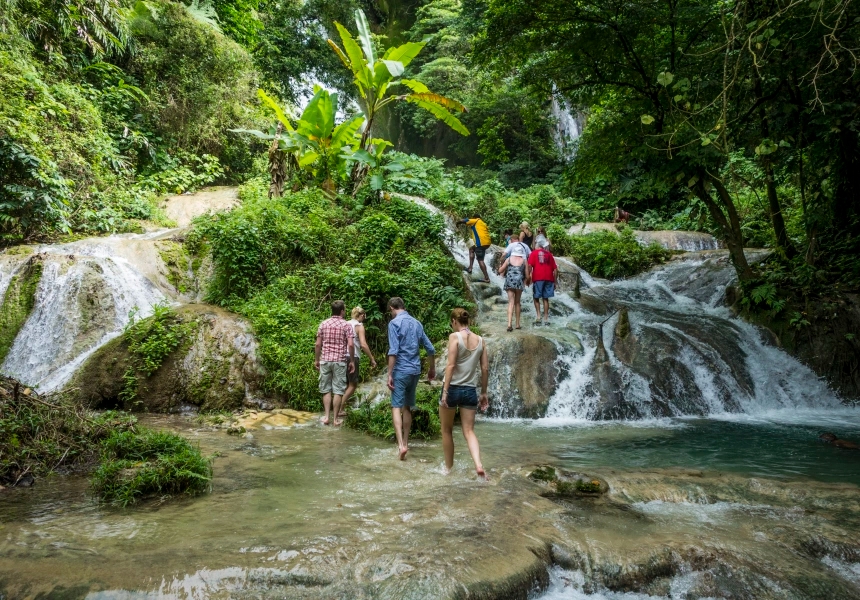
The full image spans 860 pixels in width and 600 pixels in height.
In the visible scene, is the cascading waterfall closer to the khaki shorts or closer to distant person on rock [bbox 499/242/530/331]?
distant person on rock [bbox 499/242/530/331]

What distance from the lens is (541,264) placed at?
11.8 metres

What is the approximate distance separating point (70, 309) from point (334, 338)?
18.5 ft

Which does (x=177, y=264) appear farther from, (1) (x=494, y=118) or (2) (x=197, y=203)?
(1) (x=494, y=118)

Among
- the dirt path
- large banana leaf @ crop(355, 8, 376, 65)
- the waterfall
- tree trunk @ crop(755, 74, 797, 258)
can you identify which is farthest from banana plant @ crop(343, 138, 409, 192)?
the waterfall

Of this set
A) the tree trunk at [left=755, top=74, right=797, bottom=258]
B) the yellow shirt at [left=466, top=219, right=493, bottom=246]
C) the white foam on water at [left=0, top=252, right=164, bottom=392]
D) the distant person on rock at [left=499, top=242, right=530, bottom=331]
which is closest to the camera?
the white foam on water at [left=0, top=252, right=164, bottom=392]

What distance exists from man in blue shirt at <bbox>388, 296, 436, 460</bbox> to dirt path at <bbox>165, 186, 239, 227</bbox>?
1194cm

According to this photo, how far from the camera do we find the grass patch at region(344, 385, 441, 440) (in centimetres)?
825

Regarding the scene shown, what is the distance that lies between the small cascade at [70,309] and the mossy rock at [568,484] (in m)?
8.20

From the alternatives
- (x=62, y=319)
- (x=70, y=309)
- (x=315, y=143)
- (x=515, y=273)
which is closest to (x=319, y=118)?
(x=315, y=143)

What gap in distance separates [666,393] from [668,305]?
523cm

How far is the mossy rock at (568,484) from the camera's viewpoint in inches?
221

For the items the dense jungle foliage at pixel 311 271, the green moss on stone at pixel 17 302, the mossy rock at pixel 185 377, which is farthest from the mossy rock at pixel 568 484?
the green moss on stone at pixel 17 302

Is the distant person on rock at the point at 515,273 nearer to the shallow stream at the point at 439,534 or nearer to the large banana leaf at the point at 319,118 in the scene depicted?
the shallow stream at the point at 439,534

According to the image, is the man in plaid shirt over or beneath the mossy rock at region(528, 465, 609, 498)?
over
